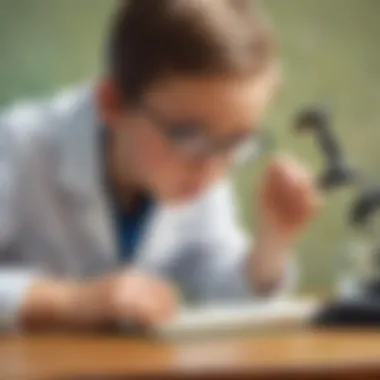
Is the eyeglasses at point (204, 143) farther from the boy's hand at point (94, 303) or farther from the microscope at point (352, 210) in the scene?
the boy's hand at point (94, 303)

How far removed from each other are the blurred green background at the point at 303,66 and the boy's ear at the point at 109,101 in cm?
2

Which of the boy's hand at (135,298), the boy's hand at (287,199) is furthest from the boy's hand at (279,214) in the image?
the boy's hand at (135,298)

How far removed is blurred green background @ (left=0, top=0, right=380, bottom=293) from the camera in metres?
1.28

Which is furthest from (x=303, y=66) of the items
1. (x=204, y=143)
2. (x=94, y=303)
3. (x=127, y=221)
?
(x=94, y=303)

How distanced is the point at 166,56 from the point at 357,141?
30 centimetres

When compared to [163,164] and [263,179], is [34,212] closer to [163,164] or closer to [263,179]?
[163,164]

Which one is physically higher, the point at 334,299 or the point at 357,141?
the point at 357,141

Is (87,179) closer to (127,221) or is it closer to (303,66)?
(127,221)

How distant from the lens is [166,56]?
1.30m

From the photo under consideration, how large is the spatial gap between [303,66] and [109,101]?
272 mm

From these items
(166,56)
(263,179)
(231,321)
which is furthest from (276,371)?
(166,56)

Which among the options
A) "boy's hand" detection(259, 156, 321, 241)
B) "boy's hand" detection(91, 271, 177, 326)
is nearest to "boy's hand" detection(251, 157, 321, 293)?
"boy's hand" detection(259, 156, 321, 241)

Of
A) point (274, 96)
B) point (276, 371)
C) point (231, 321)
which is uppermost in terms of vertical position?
point (274, 96)

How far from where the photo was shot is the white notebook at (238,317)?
1.28m
